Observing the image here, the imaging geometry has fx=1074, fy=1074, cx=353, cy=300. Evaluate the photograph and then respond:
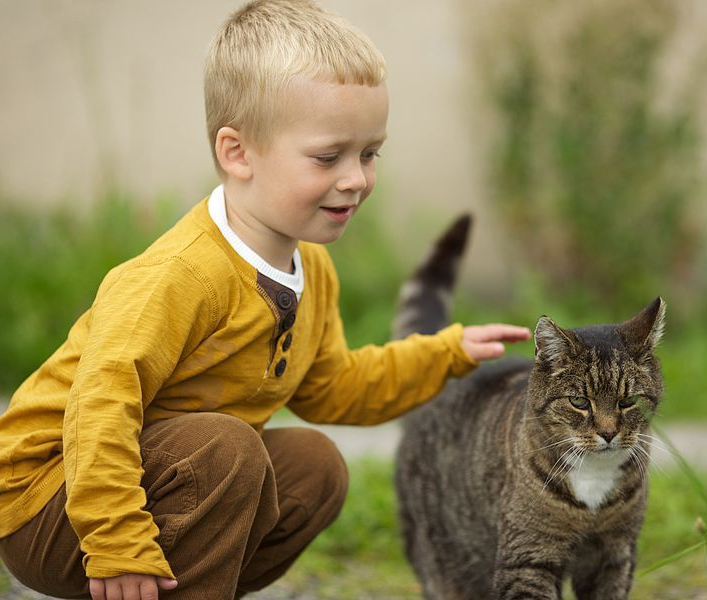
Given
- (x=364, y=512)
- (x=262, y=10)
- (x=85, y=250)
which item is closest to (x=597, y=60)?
(x=85, y=250)

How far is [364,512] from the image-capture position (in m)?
3.84

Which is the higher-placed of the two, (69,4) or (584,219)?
(69,4)

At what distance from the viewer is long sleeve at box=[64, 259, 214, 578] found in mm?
2102

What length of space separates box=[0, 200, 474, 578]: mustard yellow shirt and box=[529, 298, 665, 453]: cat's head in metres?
0.60

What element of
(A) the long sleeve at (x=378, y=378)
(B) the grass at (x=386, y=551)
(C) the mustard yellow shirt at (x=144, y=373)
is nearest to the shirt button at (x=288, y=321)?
(C) the mustard yellow shirt at (x=144, y=373)

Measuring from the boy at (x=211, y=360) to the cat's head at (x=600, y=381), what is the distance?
59 cm

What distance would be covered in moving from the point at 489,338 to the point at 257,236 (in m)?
0.76

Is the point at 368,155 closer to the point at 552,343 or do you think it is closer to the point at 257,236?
the point at 257,236

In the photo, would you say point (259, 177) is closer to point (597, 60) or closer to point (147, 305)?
point (147, 305)

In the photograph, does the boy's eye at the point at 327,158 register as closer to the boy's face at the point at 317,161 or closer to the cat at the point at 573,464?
the boy's face at the point at 317,161

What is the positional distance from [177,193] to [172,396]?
383cm

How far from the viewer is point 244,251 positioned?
246 centimetres

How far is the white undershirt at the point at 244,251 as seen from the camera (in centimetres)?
246

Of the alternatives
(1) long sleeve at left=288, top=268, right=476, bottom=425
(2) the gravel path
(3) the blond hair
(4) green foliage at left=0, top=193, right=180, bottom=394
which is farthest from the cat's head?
(4) green foliage at left=0, top=193, right=180, bottom=394
